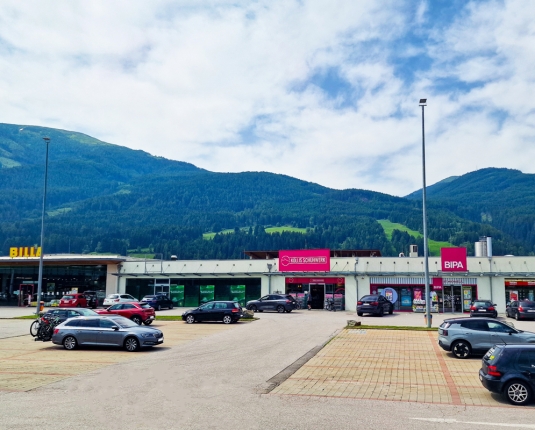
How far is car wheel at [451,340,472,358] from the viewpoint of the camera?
19.2m

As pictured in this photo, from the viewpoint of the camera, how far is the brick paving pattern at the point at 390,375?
13227 mm

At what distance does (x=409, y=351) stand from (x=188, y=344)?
9.23 metres

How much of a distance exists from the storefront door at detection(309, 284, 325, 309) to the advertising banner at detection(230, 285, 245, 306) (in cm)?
641

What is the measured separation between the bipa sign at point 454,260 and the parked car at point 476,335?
24037 mm

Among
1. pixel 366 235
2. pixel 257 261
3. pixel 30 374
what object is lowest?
pixel 30 374

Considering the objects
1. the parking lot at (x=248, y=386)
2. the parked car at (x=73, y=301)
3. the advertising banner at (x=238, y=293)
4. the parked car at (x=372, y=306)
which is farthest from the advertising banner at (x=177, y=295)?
the parking lot at (x=248, y=386)

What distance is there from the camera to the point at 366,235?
169m

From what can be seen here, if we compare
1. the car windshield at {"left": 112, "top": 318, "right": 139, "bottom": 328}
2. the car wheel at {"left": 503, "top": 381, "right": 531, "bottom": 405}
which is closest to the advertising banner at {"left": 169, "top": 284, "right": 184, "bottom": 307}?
the car windshield at {"left": 112, "top": 318, "right": 139, "bottom": 328}

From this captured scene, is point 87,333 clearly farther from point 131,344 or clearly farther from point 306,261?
point 306,261

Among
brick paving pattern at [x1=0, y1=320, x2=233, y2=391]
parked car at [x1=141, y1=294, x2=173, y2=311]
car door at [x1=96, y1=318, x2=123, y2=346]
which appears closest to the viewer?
brick paving pattern at [x1=0, y1=320, x2=233, y2=391]

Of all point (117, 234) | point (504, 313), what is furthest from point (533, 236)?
point (504, 313)

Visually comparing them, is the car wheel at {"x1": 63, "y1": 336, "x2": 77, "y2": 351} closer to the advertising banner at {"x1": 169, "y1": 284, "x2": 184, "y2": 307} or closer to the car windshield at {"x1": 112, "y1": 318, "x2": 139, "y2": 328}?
the car windshield at {"x1": 112, "y1": 318, "x2": 139, "y2": 328}

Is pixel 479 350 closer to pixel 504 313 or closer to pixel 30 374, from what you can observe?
pixel 30 374

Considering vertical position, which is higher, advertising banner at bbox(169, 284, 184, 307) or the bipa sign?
the bipa sign
